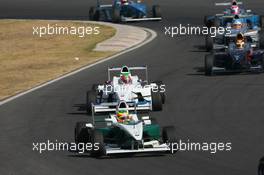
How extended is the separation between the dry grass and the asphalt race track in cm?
139

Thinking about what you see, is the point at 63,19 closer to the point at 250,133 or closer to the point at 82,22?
the point at 82,22

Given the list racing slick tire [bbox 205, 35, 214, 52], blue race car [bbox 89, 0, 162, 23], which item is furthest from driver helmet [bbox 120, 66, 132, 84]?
blue race car [bbox 89, 0, 162, 23]

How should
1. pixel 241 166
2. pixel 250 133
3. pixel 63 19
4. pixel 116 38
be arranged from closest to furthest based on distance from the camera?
pixel 241 166
pixel 250 133
pixel 116 38
pixel 63 19

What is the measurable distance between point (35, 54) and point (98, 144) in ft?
80.2

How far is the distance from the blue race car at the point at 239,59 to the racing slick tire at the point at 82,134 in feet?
44.6

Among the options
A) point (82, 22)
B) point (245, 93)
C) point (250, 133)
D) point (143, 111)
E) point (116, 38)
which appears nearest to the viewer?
point (250, 133)

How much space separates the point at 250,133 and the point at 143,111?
16.8 ft

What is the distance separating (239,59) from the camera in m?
42.5

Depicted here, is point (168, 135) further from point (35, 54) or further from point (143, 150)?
point (35, 54)

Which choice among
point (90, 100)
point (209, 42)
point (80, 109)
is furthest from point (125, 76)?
point (209, 42)

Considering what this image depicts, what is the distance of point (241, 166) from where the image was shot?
87.5ft

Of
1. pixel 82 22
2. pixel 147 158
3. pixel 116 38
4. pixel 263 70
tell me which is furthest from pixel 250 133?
pixel 82 22

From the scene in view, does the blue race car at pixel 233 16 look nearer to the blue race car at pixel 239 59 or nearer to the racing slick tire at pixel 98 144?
the blue race car at pixel 239 59

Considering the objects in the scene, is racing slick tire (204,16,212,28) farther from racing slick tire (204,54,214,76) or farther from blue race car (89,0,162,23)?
racing slick tire (204,54,214,76)
